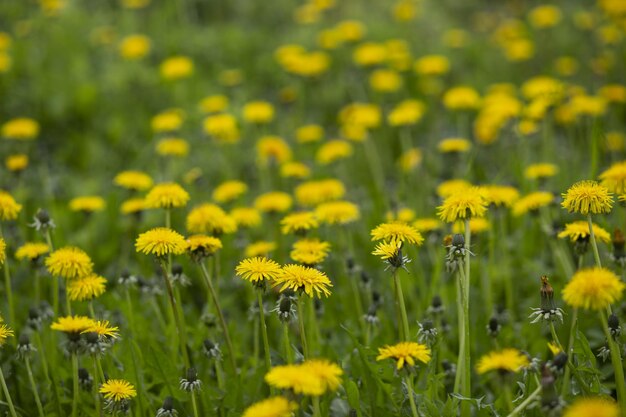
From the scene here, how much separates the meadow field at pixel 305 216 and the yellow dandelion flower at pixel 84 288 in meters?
0.01

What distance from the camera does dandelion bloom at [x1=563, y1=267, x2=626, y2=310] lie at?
5.39ft

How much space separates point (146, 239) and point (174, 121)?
2.06 m

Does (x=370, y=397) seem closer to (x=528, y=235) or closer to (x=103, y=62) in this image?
(x=528, y=235)

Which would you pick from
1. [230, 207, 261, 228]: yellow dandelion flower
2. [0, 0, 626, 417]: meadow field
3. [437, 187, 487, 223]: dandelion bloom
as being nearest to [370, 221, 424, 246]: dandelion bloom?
[0, 0, 626, 417]: meadow field

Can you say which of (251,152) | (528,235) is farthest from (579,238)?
(251,152)

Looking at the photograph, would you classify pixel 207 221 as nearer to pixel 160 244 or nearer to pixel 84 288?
pixel 160 244

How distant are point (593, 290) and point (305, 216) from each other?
1307 mm

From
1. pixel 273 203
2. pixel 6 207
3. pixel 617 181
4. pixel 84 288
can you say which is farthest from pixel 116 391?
pixel 617 181

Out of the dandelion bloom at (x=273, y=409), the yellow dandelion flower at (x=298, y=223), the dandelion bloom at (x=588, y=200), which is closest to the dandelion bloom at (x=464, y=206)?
the dandelion bloom at (x=588, y=200)

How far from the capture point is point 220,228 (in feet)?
8.48

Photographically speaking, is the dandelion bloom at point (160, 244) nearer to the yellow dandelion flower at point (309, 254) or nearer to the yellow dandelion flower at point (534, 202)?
the yellow dandelion flower at point (309, 254)

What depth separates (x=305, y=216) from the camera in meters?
2.72

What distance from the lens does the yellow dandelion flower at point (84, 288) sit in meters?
2.21

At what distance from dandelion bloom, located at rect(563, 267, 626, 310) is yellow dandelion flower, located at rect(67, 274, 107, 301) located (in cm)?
147
